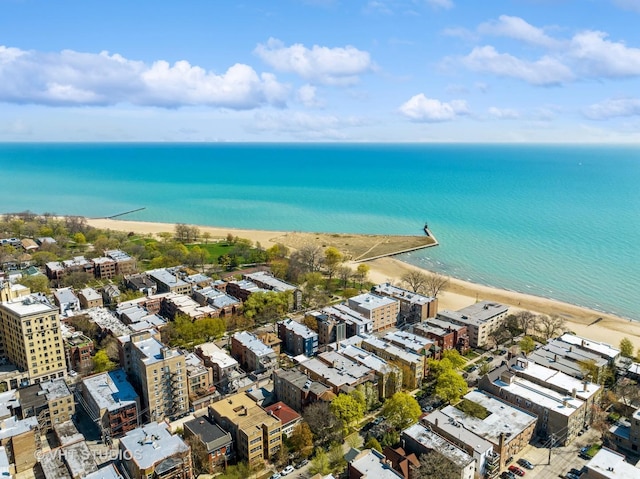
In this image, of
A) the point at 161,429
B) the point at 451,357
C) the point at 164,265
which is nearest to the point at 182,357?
the point at 161,429

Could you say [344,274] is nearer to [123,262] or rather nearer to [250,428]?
[123,262]

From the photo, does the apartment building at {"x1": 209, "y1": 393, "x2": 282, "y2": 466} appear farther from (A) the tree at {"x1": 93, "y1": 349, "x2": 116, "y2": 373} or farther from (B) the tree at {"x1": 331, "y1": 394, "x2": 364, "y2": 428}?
(A) the tree at {"x1": 93, "y1": 349, "x2": 116, "y2": 373}

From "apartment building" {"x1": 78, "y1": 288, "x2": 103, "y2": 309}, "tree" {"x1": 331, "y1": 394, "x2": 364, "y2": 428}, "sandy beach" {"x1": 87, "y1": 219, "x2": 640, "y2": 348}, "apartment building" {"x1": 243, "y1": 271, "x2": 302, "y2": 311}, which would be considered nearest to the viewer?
"tree" {"x1": 331, "y1": 394, "x2": 364, "y2": 428}

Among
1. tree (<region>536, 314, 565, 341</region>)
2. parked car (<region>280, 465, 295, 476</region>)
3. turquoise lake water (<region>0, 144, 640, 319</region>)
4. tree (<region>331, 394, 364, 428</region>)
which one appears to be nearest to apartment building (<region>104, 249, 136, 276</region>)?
turquoise lake water (<region>0, 144, 640, 319</region>)

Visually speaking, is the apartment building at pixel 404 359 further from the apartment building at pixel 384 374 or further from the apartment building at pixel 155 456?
the apartment building at pixel 155 456

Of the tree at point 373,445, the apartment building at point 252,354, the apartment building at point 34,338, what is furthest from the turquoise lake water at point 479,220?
the apartment building at point 34,338

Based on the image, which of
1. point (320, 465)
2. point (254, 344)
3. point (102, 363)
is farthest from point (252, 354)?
point (320, 465)
